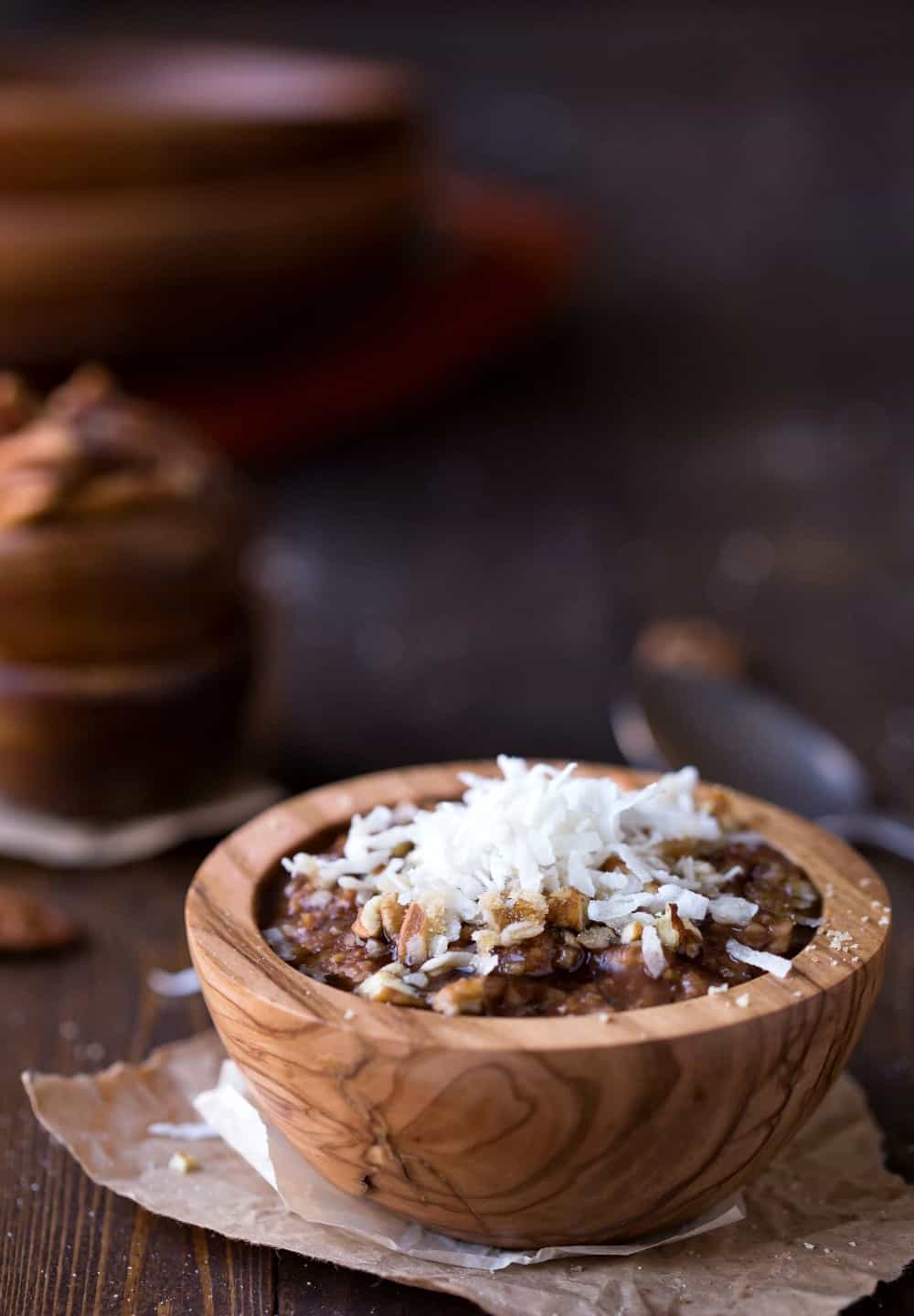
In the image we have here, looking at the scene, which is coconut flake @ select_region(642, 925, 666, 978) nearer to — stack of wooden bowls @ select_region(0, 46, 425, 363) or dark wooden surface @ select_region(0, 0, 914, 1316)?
dark wooden surface @ select_region(0, 0, 914, 1316)

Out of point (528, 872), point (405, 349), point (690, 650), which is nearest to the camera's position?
point (528, 872)

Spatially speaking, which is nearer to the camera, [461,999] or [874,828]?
[461,999]

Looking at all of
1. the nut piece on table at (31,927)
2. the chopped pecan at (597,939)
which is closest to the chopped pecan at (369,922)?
the chopped pecan at (597,939)

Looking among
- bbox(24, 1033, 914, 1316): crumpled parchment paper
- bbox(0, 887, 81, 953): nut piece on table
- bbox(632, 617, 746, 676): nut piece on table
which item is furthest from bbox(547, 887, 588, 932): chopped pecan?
bbox(632, 617, 746, 676): nut piece on table

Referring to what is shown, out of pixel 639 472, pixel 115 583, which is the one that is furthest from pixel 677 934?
pixel 639 472

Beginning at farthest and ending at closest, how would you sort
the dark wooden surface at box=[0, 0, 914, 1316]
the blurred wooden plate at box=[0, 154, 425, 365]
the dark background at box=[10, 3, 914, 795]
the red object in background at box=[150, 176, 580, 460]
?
the red object in background at box=[150, 176, 580, 460] < the blurred wooden plate at box=[0, 154, 425, 365] < the dark background at box=[10, 3, 914, 795] < the dark wooden surface at box=[0, 0, 914, 1316]

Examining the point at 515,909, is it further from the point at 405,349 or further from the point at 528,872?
the point at 405,349

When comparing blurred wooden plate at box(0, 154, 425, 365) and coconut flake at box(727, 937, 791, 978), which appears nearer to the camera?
coconut flake at box(727, 937, 791, 978)
